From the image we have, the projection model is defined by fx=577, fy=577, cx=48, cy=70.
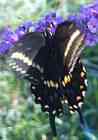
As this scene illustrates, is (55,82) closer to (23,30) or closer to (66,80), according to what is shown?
(66,80)

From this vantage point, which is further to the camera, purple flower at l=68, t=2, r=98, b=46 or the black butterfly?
purple flower at l=68, t=2, r=98, b=46

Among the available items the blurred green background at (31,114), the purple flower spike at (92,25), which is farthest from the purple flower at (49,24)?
the blurred green background at (31,114)

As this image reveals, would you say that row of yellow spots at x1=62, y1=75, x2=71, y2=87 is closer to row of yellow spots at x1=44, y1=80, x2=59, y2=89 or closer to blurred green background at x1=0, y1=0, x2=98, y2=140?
row of yellow spots at x1=44, y1=80, x2=59, y2=89

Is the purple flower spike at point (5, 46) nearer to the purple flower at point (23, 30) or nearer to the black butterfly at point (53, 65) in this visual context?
the purple flower at point (23, 30)

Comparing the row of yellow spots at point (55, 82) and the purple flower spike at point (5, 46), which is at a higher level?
the purple flower spike at point (5, 46)

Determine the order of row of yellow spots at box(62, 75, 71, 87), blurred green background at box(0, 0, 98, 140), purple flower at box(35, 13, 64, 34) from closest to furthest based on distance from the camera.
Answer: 1. purple flower at box(35, 13, 64, 34)
2. row of yellow spots at box(62, 75, 71, 87)
3. blurred green background at box(0, 0, 98, 140)

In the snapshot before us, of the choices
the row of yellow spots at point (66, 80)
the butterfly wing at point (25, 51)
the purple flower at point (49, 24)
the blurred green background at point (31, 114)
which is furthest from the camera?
the blurred green background at point (31, 114)

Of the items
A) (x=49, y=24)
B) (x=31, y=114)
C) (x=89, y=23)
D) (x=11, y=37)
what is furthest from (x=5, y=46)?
(x=31, y=114)

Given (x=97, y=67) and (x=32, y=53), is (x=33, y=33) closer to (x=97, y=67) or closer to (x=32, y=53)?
(x=32, y=53)

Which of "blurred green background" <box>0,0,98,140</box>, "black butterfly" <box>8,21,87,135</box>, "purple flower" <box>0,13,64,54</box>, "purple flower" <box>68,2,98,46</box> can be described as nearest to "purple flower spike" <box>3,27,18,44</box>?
"purple flower" <box>0,13,64,54</box>
